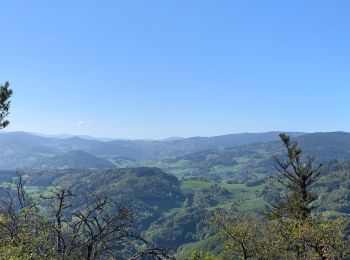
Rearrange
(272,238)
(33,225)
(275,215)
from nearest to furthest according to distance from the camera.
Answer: (33,225)
(272,238)
(275,215)

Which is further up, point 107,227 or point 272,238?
point 107,227

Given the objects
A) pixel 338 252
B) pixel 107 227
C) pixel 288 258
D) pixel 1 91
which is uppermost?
pixel 1 91

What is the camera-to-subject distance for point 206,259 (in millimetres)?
74438

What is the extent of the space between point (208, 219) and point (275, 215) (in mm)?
7935

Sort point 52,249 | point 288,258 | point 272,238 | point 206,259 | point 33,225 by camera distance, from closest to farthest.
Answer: point 52,249 < point 33,225 < point 288,258 < point 272,238 < point 206,259

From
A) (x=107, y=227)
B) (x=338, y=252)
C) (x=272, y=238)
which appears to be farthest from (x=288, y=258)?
(x=107, y=227)

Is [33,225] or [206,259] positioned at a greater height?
[33,225]

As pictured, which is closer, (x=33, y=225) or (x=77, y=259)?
(x=77, y=259)

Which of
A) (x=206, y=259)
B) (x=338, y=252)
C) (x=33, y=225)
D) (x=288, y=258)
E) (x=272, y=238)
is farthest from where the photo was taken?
(x=206, y=259)

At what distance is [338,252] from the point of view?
3350 centimetres

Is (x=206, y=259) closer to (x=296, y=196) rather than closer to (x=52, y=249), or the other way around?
(x=296, y=196)

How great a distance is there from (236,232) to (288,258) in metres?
7.94

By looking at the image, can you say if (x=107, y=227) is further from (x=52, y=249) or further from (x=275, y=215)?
(x=275, y=215)

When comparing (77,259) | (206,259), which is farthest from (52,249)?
(206,259)
